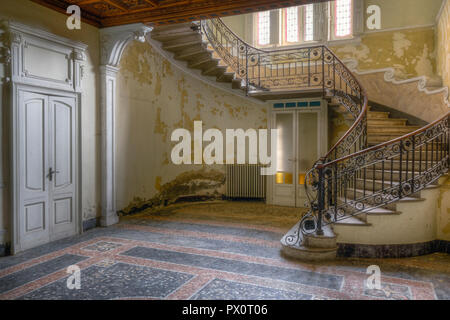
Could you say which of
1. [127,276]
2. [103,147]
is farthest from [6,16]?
[127,276]

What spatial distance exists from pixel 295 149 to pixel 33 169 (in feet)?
19.1

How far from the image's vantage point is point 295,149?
855cm

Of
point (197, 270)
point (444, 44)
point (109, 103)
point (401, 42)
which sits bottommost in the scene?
point (197, 270)

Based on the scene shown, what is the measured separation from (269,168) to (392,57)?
432 cm

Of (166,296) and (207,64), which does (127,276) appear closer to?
(166,296)

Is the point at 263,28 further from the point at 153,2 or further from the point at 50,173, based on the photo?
the point at 50,173

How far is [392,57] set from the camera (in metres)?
8.84

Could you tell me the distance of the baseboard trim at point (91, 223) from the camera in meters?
6.08

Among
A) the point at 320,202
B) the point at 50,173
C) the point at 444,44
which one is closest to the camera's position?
the point at 320,202

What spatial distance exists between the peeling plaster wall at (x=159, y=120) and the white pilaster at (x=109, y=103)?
0.30 metres

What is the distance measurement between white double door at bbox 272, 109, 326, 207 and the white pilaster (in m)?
4.13

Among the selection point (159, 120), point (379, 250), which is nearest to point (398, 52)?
point (379, 250)

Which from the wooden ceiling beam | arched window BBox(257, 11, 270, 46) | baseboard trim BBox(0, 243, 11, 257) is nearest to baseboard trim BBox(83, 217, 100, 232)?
baseboard trim BBox(0, 243, 11, 257)

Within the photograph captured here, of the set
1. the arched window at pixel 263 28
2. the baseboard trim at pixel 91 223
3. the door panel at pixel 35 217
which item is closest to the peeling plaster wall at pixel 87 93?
the baseboard trim at pixel 91 223
